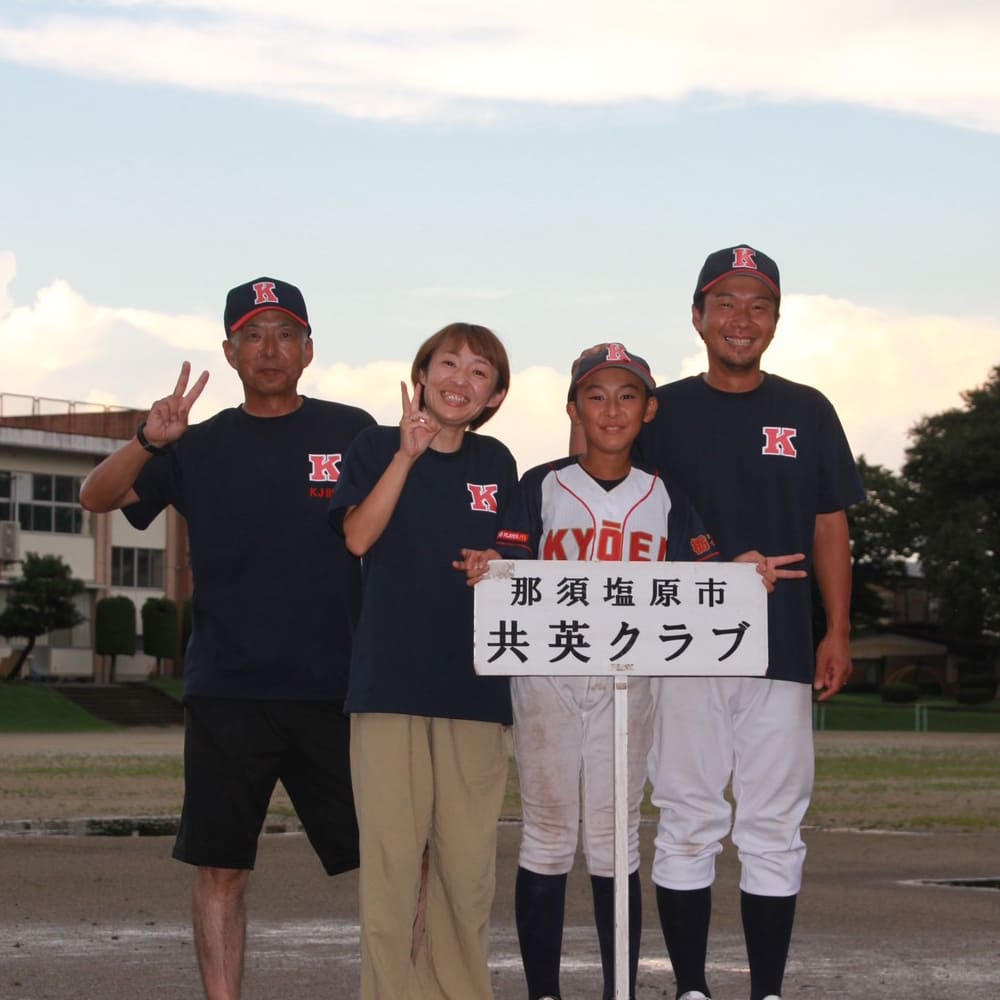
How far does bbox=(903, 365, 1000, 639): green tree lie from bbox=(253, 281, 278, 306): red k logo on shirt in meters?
66.5

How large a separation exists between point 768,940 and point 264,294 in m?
2.80

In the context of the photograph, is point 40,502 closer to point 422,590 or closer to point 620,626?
point 422,590

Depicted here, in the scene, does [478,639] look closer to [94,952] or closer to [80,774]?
[94,952]

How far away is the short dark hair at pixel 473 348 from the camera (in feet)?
19.7

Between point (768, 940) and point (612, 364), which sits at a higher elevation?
point (612, 364)

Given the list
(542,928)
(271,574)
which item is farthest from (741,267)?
(542,928)

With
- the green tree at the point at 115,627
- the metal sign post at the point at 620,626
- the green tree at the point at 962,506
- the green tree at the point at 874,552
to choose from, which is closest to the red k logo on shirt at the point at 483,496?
the metal sign post at the point at 620,626

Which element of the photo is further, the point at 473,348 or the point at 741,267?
the point at 741,267

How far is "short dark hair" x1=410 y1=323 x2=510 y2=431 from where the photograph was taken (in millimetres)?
5996

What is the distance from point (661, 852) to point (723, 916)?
3890 millimetres

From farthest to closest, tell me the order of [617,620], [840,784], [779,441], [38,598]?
[38,598]
[840,784]
[779,441]
[617,620]

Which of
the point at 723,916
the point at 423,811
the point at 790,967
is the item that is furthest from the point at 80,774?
the point at 423,811

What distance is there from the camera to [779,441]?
21.2 ft

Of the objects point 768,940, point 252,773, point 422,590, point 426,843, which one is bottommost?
point 768,940
